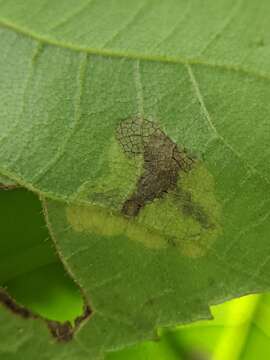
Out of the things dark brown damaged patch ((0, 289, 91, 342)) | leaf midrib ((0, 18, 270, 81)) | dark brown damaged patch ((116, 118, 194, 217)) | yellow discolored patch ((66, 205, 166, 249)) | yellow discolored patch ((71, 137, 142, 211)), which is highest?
leaf midrib ((0, 18, 270, 81))

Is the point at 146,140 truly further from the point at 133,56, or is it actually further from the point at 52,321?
the point at 52,321

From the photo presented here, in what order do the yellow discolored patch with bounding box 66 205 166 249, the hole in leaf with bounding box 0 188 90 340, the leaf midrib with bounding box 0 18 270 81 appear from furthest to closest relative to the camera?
the hole in leaf with bounding box 0 188 90 340
the yellow discolored patch with bounding box 66 205 166 249
the leaf midrib with bounding box 0 18 270 81

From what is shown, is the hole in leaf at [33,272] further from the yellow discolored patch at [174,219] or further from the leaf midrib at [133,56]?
the leaf midrib at [133,56]

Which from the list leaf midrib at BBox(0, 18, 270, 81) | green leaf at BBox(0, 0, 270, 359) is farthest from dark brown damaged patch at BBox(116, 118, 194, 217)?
leaf midrib at BBox(0, 18, 270, 81)

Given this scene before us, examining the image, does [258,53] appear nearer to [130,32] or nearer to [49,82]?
[130,32]

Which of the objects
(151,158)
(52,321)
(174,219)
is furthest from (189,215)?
(52,321)

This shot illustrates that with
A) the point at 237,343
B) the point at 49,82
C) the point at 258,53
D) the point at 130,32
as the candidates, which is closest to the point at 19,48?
the point at 49,82

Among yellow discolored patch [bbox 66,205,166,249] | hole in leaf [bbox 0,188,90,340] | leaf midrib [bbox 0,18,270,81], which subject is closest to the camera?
leaf midrib [bbox 0,18,270,81]

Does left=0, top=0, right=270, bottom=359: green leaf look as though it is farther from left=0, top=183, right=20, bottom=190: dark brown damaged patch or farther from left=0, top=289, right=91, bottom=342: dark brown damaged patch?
left=0, top=289, right=91, bottom=342: dark brown damaged patch
